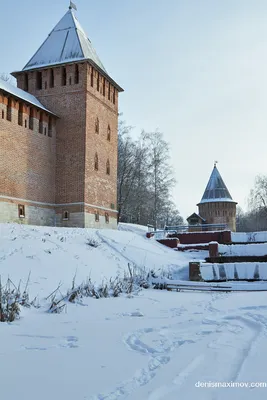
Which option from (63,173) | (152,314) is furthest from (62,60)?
(152,314)

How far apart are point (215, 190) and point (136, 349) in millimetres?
37848

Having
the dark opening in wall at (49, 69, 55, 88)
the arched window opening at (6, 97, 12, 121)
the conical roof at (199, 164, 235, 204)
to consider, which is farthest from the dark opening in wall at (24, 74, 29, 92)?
the conical roof at (199, 164, 235, 204)

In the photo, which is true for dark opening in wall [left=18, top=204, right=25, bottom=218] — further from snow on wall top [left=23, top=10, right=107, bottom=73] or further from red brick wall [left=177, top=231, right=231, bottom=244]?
snow on wall top [left=23, top=10, right=107, bottom=73]

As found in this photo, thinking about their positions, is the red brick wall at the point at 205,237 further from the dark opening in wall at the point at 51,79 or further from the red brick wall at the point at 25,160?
the dark opening in wall at the point at 51,79

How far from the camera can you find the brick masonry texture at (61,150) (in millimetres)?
18125

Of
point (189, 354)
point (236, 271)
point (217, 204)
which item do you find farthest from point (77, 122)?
point (217, 204)

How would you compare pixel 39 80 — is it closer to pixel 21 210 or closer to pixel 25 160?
pixel 25 160

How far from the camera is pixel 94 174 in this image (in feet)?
69.1

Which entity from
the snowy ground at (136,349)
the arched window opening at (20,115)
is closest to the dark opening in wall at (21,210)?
the arched window opening at (20,115)

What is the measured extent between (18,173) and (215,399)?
17.0m

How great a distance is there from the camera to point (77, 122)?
20.6 meters

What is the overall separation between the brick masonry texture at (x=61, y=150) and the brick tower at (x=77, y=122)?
5 centimetres

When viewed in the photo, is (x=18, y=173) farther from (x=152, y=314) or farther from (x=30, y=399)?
(x=30, y=399)

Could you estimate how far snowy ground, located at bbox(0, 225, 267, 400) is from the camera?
2.55 metres
